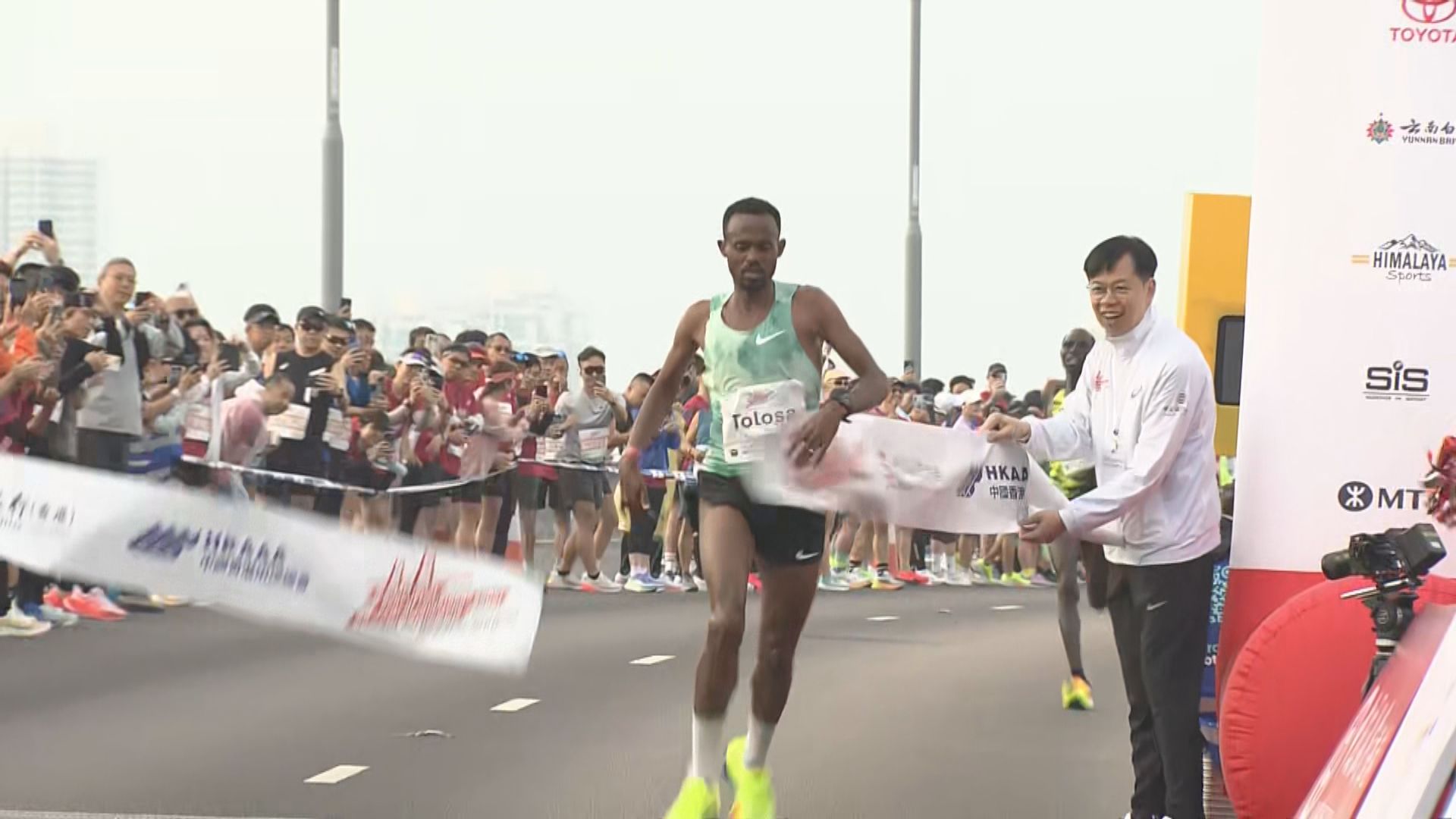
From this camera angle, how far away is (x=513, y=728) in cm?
1001

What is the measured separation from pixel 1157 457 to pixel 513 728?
4230 millimetres

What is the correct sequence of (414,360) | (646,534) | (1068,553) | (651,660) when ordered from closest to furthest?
(1068,553) → (651,660) → (414,360) → (646,534)

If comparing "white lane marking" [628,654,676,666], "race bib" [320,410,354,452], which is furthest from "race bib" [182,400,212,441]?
"white lane marking" [628,654,676,666]

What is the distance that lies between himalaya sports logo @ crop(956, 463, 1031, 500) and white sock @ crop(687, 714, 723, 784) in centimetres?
121

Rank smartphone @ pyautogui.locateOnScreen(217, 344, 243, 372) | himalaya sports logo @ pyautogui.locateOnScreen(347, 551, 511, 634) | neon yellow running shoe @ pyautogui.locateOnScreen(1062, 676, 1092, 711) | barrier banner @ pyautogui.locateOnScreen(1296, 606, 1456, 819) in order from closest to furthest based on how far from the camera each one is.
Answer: barrier banner @ pyautogui.locateOnScreen(1296, 606, 1456, 819)
himalaya sports logo @ pyautogui.locateOnScreen(347, 551, 511, 634)
neon yellow running shoe @ pyautogui.locateOnScreen(1062, 676, 1092, 711)
smartphone @ pyautogui.locateOnScreen(217, 344, 243, 372)

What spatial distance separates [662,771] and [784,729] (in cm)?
157

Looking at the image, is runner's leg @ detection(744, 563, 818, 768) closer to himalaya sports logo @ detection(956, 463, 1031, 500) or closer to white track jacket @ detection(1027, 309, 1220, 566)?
himalaya sports logo @ detection(956, 463, 1031, 500)

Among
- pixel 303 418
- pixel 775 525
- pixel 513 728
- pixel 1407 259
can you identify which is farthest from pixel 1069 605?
pixel 303 418

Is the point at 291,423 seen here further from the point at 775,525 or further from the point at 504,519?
the point at 775,525

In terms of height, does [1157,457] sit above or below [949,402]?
above

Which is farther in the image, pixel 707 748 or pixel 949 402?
pixel 949 402

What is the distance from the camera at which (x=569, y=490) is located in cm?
1892

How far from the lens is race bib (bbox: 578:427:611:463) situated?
63.0 feet

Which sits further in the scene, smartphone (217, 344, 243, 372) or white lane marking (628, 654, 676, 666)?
smartphone (217, 344, 243, 372)
